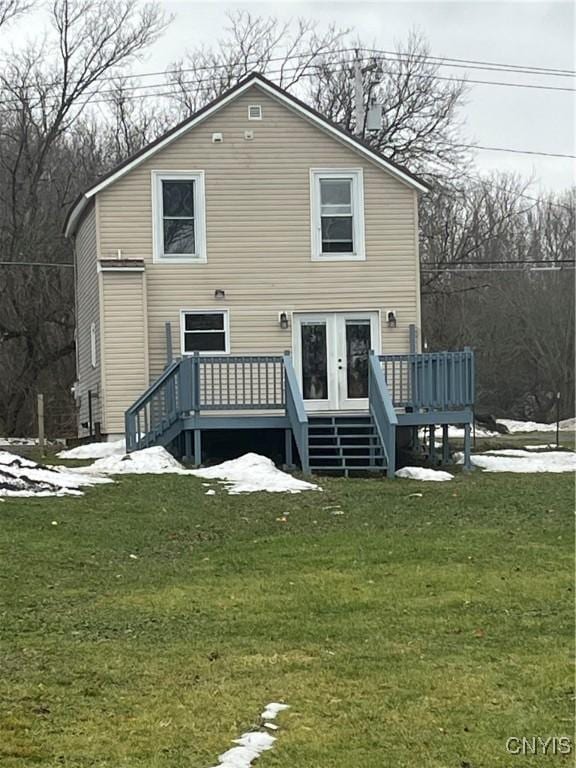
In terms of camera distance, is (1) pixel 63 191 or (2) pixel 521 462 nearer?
(2) pixel 521 462

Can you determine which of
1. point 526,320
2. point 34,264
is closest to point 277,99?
point 34,264

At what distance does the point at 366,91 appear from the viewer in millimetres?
34344

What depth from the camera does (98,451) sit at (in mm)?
17969

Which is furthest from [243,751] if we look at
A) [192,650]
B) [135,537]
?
[135,537]

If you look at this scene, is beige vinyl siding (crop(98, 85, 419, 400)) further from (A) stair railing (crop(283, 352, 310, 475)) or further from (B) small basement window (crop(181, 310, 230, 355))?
(A) stair railing (crop(283, 352, 310, 475))

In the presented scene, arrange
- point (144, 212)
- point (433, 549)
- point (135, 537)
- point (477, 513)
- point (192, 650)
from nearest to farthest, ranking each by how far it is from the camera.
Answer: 1. point (192, 650)
2. point (433, 549)
3. point (135, 537)
4. point (477, 513)
5. point (144, 212)

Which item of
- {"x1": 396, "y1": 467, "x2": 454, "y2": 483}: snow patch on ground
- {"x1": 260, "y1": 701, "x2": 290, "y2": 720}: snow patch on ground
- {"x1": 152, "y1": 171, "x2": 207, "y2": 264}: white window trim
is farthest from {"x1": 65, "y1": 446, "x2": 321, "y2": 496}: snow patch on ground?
{"x1": 260, "y1": 701, "x2": 290, "y2": 720}: snow patch on ground

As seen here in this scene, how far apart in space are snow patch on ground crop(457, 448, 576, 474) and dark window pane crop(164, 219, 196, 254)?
620 centimetres

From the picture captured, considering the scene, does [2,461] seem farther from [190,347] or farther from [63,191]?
[63,191]

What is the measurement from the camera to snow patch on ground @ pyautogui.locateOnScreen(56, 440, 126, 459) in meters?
17.7

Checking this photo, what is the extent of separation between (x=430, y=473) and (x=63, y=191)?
71.3ft

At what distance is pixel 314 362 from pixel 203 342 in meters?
2.06

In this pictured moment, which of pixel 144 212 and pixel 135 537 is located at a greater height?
pixel 144 212

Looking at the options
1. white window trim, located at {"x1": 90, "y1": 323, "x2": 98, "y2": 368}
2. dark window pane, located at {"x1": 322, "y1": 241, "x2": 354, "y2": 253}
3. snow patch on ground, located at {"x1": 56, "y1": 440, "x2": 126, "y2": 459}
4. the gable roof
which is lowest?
snow patch on ground, located at {"x1": 56, "y1": 440, "x2": 126, "y2": 459}
